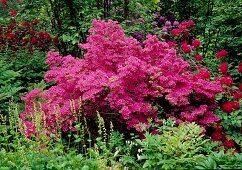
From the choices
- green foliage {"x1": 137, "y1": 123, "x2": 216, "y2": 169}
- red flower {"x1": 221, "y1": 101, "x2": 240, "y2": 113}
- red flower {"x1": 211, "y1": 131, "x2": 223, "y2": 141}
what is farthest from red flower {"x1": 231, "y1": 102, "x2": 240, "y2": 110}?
green foliage {"x1": 137, "y1": 123, "x2": 216, "y2": 169}

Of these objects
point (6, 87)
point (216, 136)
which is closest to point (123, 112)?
point (216, 136)

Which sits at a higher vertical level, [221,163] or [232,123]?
[221,163]

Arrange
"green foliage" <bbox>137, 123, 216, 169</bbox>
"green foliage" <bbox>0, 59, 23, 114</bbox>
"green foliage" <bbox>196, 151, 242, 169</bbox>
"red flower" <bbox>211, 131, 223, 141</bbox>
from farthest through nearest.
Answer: "green foliage" <bbox>0, 59, 23, 114</bbox>
"red flower" <bbox>211, 131, 223, 141</bbox>
"green foliage" <bbox>137, 123, 216, 169</bbox>
"green foliage" <bbox>196, 151, 242, 169</bbox>

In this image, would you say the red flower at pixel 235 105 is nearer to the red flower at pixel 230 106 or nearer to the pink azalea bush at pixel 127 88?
the red flower at pixel 230 106

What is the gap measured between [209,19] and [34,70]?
3982 mm

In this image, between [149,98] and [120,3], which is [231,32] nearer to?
[120,3]

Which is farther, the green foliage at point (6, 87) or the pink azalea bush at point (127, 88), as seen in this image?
the green foliage at point (6, 87)

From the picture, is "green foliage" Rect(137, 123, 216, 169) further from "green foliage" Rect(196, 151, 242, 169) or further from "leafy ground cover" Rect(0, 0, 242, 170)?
"green foliage" Rect(196, 151, 242, 169)

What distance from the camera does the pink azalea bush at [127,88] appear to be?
455 centimetres

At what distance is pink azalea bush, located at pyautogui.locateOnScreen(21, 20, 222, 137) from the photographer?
14.9 ft

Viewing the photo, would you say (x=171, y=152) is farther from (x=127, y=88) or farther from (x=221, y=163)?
(x=127, y=88)

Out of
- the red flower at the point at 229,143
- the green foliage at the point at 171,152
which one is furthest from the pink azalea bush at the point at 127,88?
the green foliage at the point at 171,152

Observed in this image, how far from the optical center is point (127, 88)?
4695mm

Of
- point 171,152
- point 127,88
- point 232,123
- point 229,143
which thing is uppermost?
point 127,88
